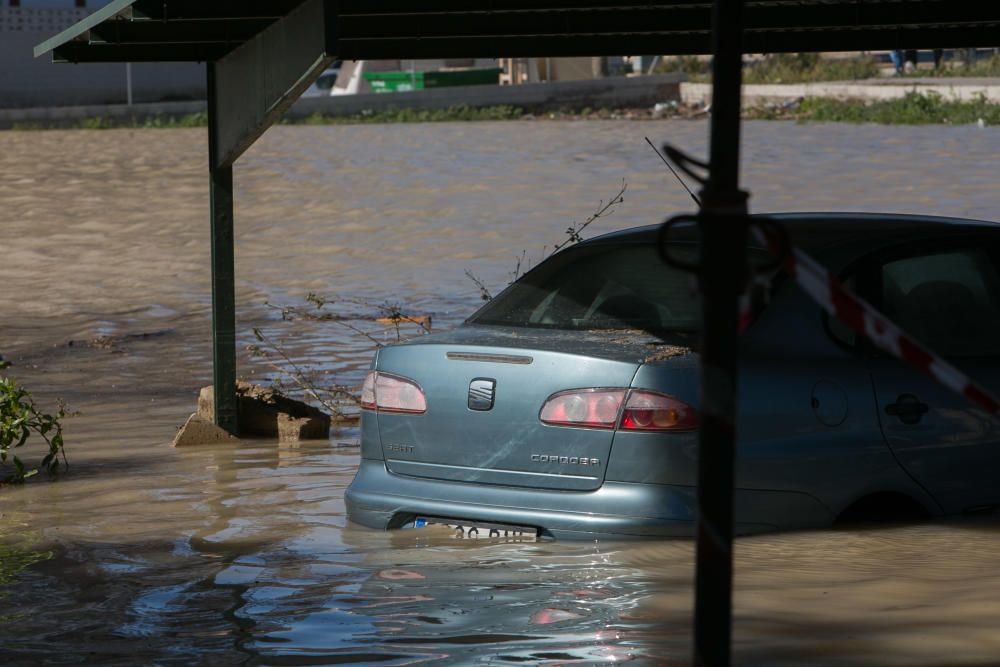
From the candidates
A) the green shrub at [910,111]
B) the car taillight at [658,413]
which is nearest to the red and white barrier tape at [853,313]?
the car taillight at [658,413]

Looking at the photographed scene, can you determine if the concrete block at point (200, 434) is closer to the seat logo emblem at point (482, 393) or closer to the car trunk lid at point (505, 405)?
the car trunk lid at point (505, 405)

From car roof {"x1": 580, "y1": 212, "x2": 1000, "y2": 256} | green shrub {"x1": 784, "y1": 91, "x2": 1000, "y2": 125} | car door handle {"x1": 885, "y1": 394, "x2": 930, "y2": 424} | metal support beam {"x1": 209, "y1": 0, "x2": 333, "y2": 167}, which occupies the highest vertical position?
green shrub {"x1": 784, "y1": 91, "x2": 1000, "y2": 125}

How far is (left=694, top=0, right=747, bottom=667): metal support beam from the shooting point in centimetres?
318

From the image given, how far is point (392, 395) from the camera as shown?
6.46 meters

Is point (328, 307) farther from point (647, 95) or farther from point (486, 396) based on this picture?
point (647, 95)

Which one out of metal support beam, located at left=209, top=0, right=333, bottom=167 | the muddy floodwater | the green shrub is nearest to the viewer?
the muddy floodwater

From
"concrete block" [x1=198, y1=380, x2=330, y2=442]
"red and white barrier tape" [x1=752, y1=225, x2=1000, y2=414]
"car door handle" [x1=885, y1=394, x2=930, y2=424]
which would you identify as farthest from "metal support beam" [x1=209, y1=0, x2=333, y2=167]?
"red and white barrier tape" [x1=752, y1=225, x2=1000, y2=414]

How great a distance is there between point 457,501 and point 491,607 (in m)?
0.74

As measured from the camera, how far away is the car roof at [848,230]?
21.5ft

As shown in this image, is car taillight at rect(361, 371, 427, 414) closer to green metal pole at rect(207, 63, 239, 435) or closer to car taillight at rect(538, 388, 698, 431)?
car taillight at rect(538, 388, 698, 431)

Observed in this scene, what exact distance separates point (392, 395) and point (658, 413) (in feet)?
3.77

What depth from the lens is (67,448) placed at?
982cm

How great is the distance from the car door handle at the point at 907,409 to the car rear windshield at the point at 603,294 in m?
0.82

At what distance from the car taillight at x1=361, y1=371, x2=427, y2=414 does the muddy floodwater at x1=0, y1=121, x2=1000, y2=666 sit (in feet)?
1.81
